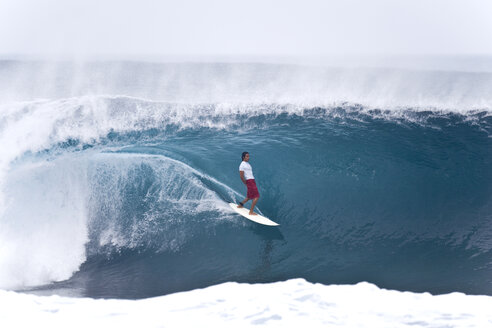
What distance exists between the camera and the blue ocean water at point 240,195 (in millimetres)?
6859

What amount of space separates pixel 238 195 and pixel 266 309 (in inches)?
162

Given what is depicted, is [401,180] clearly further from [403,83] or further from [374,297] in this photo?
[403,83]

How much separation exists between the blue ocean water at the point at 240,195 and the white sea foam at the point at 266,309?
3.55 feet

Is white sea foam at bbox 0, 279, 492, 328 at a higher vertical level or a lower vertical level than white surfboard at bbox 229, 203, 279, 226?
lower

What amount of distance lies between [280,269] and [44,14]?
28236 millimetres

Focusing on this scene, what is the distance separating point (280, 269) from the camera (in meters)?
6.63

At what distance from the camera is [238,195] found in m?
8.73

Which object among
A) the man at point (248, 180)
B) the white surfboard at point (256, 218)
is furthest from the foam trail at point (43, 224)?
the man at point (248, 180)

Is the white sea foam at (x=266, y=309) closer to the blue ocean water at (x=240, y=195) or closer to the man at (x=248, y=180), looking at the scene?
the blue ocean water at (x=240, y=195)

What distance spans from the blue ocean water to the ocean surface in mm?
34

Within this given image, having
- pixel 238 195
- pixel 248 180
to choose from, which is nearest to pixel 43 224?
pixel 238 195

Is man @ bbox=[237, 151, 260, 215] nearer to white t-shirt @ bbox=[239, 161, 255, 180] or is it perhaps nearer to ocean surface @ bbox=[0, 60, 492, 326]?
white t-shirt @ bbox=[239, 161, 255, 180]

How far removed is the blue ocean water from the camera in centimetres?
686

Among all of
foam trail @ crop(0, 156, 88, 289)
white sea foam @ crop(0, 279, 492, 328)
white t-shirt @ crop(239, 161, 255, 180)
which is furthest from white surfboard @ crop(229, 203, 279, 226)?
foam trail @ crop(0, 156, 88, 289)
